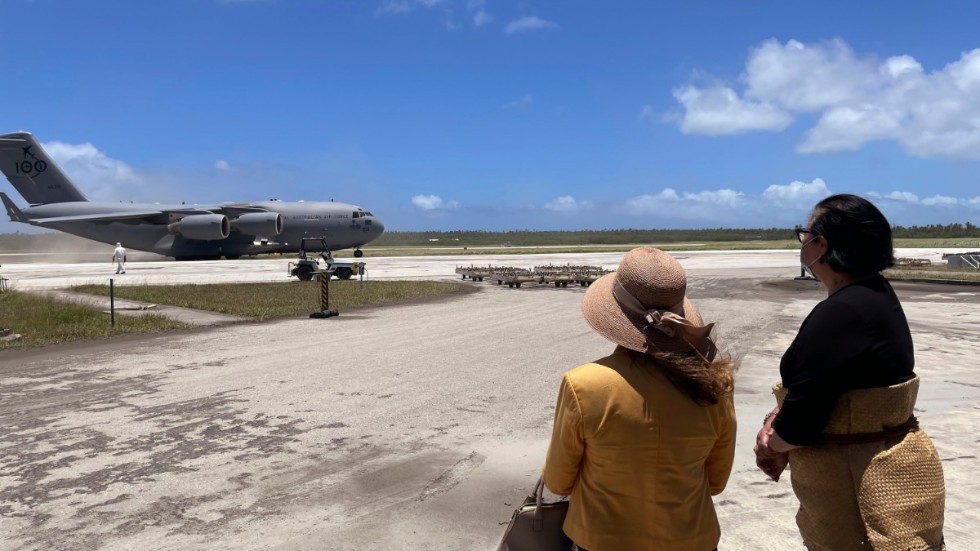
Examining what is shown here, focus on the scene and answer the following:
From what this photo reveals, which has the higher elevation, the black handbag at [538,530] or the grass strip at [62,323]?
the black handbag at [538,530]

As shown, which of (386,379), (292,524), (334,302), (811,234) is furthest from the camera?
(334,302)

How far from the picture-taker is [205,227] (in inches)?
1716

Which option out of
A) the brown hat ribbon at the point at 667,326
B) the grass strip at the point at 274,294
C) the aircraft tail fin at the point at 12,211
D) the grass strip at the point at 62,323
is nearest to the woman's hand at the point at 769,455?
the brown hat ribbon at the point at 667,326

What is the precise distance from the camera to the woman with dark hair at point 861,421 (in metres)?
2.41

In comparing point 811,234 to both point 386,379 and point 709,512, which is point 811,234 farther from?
point 386,379

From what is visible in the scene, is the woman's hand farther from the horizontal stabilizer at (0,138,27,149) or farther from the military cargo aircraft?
the horizontal stabilizer at (0,138,27,149)

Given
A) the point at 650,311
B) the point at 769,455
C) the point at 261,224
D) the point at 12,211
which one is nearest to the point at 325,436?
the point at 769,455

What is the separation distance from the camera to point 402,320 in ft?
55.6

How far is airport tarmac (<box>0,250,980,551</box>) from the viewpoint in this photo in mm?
4863

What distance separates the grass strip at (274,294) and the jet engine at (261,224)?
1438 centimetres

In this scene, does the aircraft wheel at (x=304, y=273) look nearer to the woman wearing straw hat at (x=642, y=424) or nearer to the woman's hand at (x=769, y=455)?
the woman's hand at (x=769, y=455)

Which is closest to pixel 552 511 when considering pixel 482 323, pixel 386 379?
pixel 386 379

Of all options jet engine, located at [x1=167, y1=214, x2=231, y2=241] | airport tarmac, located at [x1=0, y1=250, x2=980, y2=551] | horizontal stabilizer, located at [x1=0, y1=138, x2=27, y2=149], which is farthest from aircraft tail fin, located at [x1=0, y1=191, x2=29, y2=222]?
airport tarmac, located at [x1=0, y1=250, x2=980, y2=551]

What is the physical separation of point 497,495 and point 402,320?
459 inches
